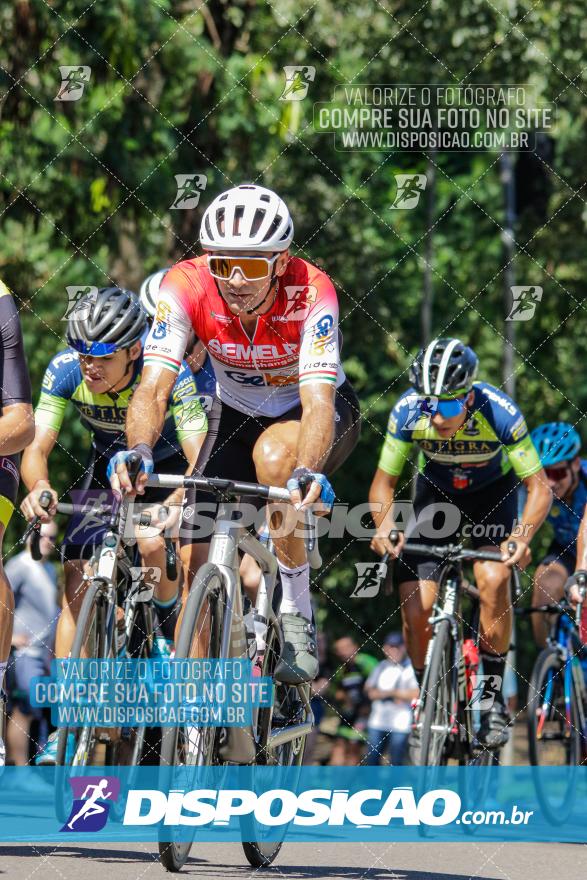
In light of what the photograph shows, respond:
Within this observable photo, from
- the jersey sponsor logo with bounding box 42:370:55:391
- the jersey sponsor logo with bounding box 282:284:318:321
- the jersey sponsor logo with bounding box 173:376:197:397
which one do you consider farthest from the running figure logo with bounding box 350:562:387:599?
the jersey sponsor logo with bounding box 282:284:318:321

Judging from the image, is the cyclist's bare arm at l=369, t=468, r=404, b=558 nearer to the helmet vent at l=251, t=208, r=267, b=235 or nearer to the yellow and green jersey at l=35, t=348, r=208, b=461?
the yellow and green jersey at l=35, t=348, r=208, b=461

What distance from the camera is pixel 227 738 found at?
5465 millimetres

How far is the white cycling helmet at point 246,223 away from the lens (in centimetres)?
592

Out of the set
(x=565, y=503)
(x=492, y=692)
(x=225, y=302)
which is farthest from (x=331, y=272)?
(x=225, y=302)

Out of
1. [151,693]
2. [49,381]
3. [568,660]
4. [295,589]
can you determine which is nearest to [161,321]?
[295,589]

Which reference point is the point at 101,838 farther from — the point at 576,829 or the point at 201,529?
the point at 576,829

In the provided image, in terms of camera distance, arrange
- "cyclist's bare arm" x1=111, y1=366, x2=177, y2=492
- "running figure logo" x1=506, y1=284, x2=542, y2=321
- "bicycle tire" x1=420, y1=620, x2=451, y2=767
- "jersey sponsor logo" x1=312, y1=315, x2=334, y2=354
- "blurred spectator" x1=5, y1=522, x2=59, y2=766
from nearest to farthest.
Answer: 1. "cyclist's bare arm" x1=111, y1=366, x2=177, y2=492
2. "jersey sponsor logo" x1=312, y1=315, x2=334, y2=354
3. "bicycle tire" x1=420, y1=620, x2=451, y2=767
4. "blurred spectator" x1=5, y1=522, x2=59, y2=766
5. "running figure logo" x1=506, y1=284, x2=542, y2=321

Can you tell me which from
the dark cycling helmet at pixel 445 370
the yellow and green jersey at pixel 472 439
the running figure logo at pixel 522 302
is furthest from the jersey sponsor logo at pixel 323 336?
the running figure logo at pixel 522 302

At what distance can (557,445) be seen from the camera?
9.30 m

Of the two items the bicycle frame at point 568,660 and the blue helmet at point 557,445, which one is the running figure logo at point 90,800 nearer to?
the bicycle frame at point 568,660

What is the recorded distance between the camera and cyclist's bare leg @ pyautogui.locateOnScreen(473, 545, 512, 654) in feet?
27.5

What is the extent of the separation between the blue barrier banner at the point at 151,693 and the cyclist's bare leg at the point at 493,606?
2.09 meters

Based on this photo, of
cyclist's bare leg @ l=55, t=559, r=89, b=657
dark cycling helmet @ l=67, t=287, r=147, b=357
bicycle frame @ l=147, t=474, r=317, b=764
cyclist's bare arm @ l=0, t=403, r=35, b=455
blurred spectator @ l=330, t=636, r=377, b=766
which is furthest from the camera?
blurred spectator @ l=330, t=636, r=377, b=766

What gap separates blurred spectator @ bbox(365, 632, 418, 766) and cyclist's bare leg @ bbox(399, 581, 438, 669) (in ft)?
15.0
